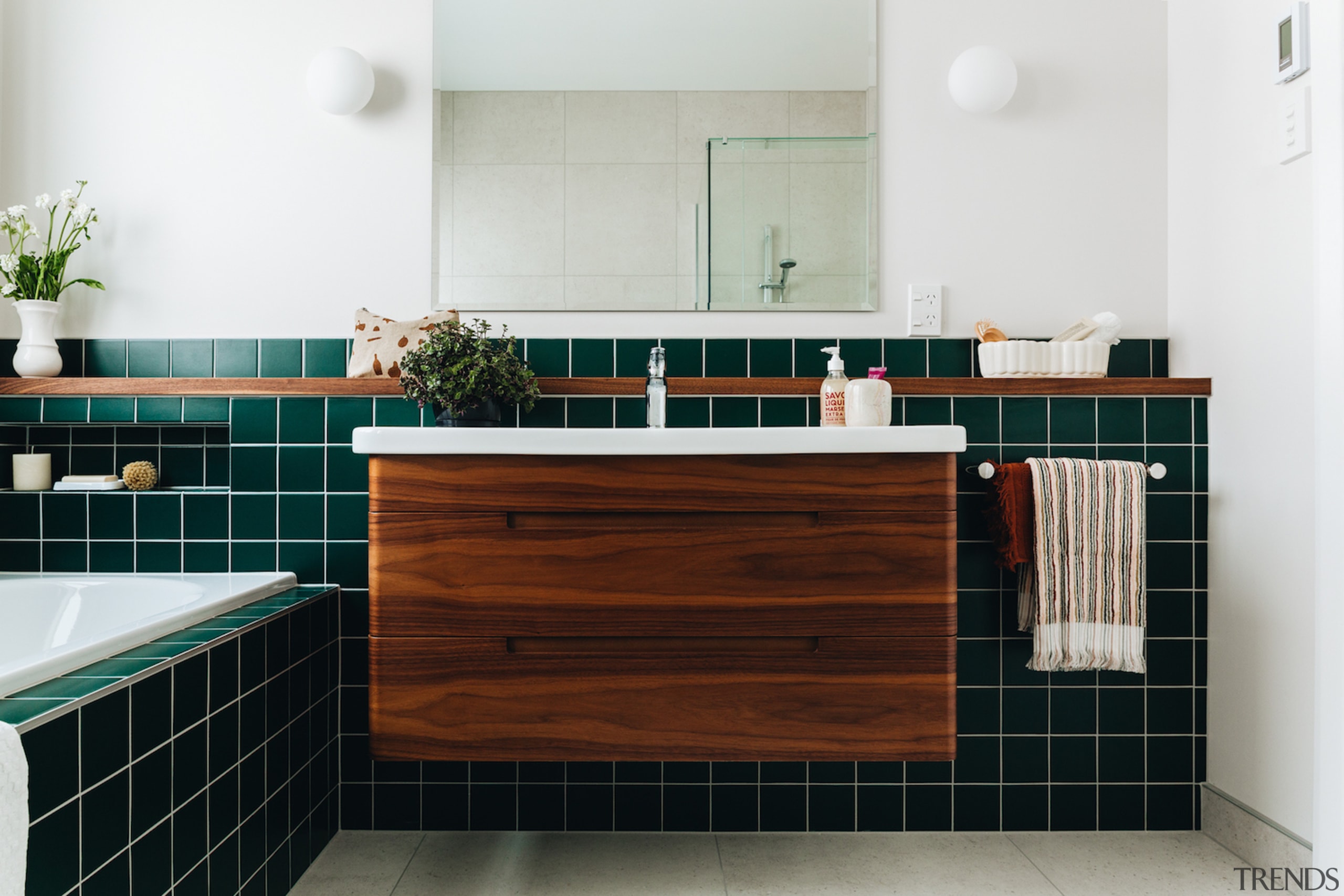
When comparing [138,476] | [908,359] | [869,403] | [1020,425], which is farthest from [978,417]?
[138,476]

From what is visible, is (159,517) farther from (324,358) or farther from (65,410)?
(324,358)

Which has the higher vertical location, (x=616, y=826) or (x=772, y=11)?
(x=772, y=11)

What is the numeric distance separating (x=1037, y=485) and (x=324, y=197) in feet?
5.26

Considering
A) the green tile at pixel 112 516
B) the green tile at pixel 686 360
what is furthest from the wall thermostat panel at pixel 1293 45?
the green tile at pixel 112 516

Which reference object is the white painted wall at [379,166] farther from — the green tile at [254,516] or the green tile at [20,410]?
the green tile at [254,516]

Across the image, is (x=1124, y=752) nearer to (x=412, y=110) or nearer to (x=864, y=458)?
(x=864, y=458)

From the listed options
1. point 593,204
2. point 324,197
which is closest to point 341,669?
point 324,197

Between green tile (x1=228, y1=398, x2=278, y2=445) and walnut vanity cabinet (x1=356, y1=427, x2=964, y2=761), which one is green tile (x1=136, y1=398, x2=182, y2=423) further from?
walnut vanity cabinet (x1=356, y1=427, x2=964, y2=761)

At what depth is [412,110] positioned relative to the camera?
179 centimetres

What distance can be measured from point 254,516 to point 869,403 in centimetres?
127

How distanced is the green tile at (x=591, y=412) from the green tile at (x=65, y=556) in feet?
3.42

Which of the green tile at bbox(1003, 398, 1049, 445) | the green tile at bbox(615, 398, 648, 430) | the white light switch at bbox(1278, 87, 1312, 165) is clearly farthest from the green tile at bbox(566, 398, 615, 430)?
the white light switch at bbox(1278, 87, 1312, 165)

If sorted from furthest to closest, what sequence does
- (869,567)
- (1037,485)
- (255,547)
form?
(255,547), (1037,485), (869,567)

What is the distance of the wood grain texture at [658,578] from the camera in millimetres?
1276
